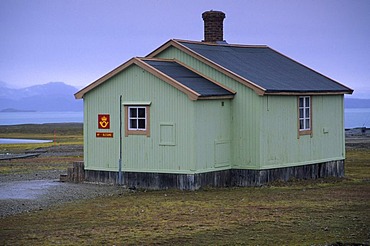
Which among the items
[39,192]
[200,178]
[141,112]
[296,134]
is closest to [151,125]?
[141,112]

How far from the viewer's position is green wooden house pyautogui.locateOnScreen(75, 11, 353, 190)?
2998 centimetres

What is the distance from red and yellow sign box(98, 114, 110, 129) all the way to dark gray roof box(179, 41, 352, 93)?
13.6 feet

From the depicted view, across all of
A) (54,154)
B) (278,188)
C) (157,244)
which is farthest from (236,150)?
(54,154)

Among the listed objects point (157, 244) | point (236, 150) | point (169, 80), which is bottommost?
point (157, 244)

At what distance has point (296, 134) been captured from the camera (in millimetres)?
32656

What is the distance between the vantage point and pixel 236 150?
103 feet

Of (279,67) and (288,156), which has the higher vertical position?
(279,67)

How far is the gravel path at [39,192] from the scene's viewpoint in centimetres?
2620

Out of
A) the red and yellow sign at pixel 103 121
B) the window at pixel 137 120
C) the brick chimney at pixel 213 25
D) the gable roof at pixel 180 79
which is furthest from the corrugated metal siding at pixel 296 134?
the red and yellow sign at pixel 103 121

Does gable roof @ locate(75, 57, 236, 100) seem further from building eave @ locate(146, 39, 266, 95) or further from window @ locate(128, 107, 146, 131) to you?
window @ locate(128, 107, 146, 131)

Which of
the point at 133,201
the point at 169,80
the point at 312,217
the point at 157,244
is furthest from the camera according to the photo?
the point at 169,80

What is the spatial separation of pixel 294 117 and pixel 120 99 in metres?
6.47

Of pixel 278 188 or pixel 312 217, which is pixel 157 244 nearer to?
pixel 312 217

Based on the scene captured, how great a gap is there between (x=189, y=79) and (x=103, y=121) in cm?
354
